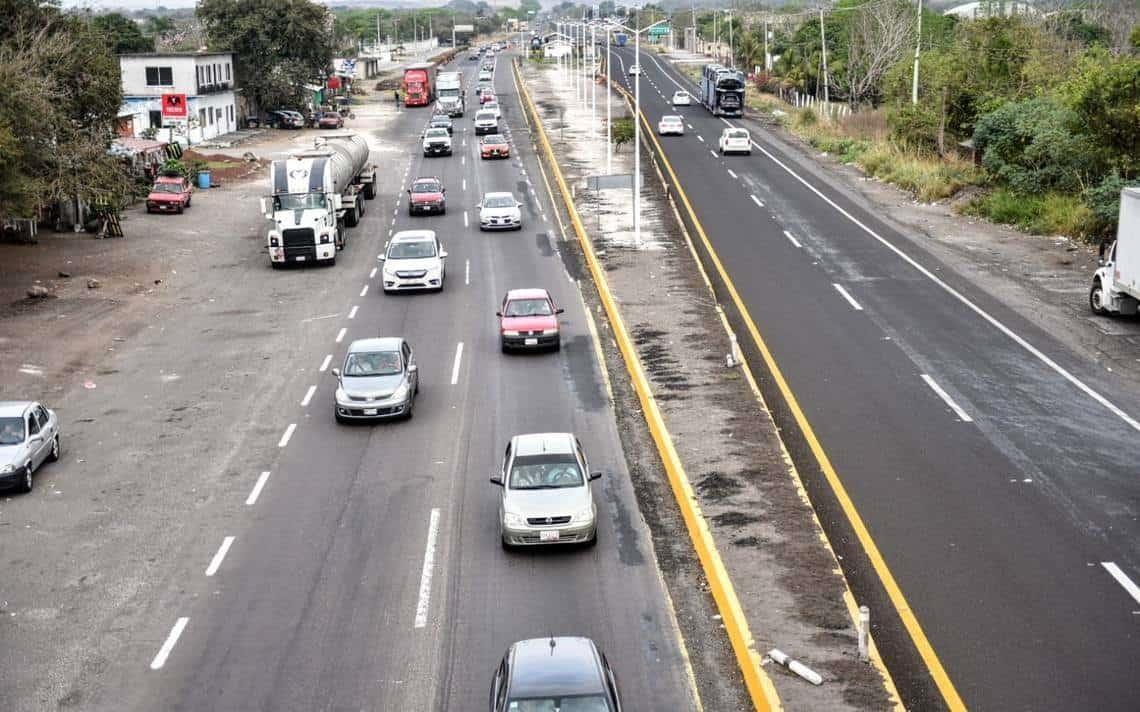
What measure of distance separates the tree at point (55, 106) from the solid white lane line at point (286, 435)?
617 inches

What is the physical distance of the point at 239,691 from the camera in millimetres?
15969

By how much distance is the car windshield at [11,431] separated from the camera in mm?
23859

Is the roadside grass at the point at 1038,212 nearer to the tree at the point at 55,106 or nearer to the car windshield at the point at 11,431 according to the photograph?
the tree at the point at 55,106

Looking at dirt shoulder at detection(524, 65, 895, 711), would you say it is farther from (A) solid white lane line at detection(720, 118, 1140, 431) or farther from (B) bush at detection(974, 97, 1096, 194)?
(B) bush at detection(974, 97, 1096, 194)

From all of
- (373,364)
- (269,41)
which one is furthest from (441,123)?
(373,364)

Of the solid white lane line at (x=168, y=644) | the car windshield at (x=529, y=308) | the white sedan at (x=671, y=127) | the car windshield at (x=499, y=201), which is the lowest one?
the solid white lane line at (x=168, y=644)

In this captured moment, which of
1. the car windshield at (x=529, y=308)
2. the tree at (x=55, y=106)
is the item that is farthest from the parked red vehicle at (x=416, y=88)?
the car windshield at (x=529, y=308)

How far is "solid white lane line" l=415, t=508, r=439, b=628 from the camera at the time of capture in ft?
59.6

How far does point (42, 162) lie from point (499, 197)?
55.9 ft

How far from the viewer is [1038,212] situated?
47.9 m

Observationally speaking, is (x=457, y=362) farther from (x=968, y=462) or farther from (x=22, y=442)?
(x=968, y=462)

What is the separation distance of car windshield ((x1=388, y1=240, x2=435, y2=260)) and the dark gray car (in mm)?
12150

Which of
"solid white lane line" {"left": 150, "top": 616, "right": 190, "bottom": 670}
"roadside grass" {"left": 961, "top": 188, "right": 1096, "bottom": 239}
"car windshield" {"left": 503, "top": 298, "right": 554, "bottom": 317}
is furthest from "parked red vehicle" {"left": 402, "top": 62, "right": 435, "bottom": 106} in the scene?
"solid white lane line" {"left": 150, "top": 616, "right": 190, "bottom": 670}

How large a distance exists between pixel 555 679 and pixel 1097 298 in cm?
2591
